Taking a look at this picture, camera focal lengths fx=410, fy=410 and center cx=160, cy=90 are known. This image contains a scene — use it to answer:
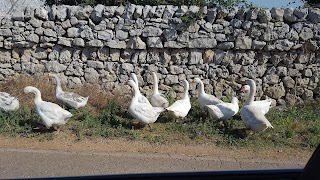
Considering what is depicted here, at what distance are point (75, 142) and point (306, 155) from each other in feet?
12.9

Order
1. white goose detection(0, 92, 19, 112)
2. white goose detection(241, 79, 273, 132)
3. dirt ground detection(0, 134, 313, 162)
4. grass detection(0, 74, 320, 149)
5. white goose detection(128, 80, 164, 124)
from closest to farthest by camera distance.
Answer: dirt ground detection(0, 134, 313, 162) < white goose detection(241, 79, 273, 132) < grass detection(0, 74, 320, 149) < white goose detection(128, 80, 164, 124) < white goose detection(0, 92, 19, 112)

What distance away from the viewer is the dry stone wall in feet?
30.3

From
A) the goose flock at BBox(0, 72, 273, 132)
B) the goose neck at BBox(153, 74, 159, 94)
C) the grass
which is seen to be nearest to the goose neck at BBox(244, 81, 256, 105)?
the goose flock at BBox(0, 72, 273, 132)

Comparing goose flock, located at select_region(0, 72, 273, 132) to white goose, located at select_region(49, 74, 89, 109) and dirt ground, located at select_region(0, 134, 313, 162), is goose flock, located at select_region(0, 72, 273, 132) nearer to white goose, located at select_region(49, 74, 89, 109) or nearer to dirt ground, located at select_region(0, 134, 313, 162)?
white goose, located at select_region(49, 74, 89, 109)

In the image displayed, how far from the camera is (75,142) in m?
7.15

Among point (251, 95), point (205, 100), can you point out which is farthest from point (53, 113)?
point (251, 95)

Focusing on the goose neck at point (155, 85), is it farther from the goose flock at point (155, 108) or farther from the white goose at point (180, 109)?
the white goose at point (180, 109)

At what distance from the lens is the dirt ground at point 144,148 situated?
6.77 meters

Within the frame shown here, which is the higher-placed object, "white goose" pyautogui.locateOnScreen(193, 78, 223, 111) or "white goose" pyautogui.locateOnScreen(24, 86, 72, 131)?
"white goose" pyautogui.locateOnScreen(193, 78, 223, 111)

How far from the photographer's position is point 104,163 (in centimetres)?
622

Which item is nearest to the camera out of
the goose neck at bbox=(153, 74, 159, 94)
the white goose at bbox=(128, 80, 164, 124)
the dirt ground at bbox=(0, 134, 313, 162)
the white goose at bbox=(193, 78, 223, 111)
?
the dirt ground at bbox=(0, 134, 313, 162)

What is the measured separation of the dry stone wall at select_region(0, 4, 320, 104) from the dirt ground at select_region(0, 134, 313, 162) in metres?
2.72

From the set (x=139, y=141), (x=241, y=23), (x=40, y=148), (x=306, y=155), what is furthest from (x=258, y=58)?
(x=40, y=148)

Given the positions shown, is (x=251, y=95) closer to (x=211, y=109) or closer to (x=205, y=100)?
(x=211, y=109)
